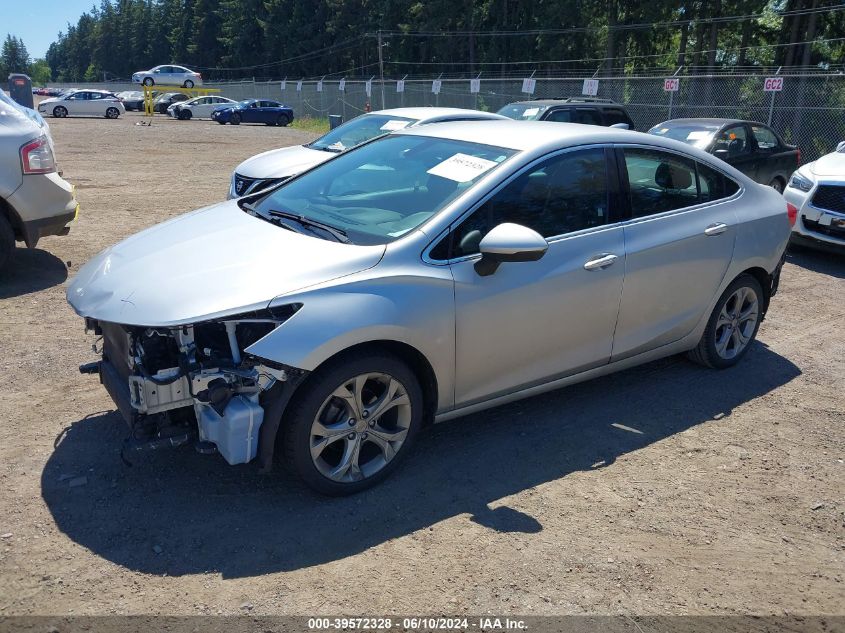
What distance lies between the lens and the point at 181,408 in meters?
3.52

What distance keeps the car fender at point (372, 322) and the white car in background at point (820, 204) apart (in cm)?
644

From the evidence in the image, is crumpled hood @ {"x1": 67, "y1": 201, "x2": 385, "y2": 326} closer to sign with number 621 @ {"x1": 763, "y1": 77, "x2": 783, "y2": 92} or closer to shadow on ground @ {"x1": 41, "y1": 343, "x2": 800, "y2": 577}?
shadow on ground @ {"x1": 41, "y1": 343, "x2": 800, "y2": 577}

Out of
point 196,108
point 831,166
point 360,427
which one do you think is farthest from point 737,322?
point 196,108

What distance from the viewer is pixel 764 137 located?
1182 centimetres

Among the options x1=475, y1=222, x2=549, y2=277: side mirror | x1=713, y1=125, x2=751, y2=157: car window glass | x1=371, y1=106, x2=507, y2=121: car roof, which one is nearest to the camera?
x1=475, y1=222, x2=549, y2=277: side mirror

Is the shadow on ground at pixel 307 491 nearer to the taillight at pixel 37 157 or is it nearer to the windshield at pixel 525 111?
the taillight at pixel 37 157

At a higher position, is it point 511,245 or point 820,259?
point 511,245

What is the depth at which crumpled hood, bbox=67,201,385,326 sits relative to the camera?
329 cm

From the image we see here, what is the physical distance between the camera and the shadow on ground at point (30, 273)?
6793 mm

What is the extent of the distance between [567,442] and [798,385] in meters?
2.12

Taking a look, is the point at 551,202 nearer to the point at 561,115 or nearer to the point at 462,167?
the point at 462,167

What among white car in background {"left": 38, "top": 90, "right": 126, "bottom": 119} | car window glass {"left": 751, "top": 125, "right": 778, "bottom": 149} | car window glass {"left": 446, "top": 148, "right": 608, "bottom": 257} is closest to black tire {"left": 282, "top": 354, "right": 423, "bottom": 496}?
car window glass {"left": 446, "top": 148, "right": 608, "bottom": 257}

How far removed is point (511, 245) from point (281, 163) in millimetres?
6331

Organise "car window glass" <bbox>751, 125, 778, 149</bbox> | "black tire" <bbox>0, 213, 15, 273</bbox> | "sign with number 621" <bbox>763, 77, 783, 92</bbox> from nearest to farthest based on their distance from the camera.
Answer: "black tire" <bbox>0, 213, 15, 273</bbox>
"car window glass" <bbox>751, 125, 778, 149</bbox>
"sign with number 621" <bbox>763, 77, 783, 92</bbox>
